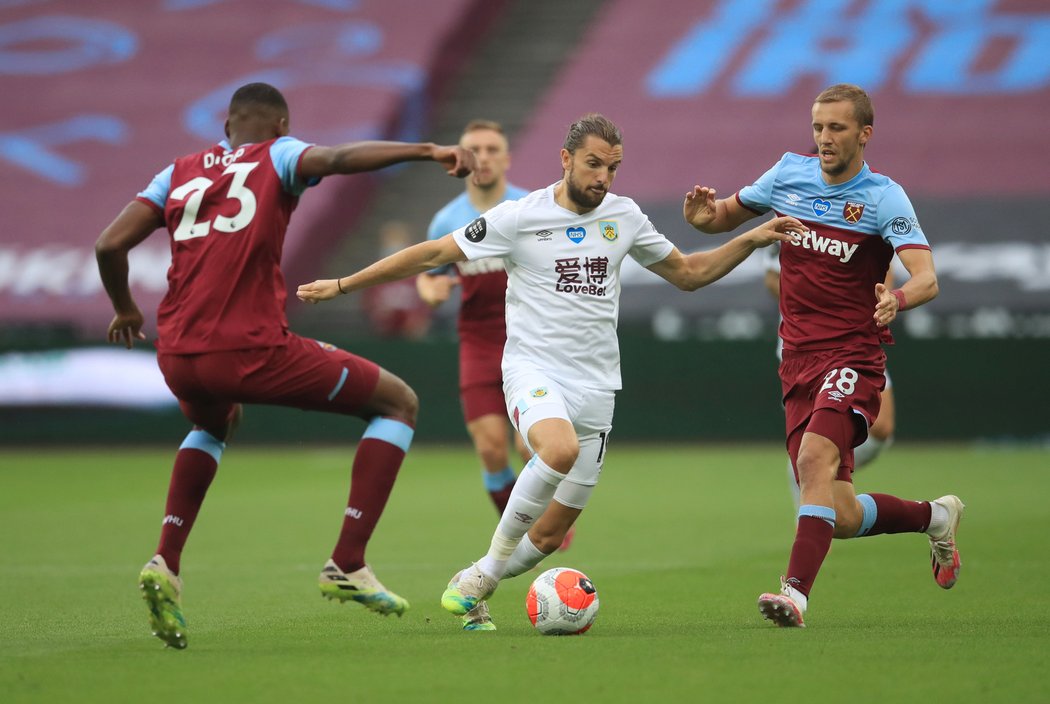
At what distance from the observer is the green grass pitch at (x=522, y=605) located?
17.2 feet

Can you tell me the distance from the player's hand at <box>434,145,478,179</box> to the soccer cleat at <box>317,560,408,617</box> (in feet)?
5.96

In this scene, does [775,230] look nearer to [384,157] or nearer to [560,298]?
[560,298]

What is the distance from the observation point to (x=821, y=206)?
702 centimetres

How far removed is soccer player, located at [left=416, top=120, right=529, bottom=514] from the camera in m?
9.79

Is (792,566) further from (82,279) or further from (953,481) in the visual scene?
(82,279)

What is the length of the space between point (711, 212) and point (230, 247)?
2332mm

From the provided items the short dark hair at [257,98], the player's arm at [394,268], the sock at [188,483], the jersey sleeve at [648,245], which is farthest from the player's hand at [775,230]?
the sock at [188,483]

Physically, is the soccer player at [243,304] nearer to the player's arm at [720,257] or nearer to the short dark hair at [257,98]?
the short dark hair at [257,98]

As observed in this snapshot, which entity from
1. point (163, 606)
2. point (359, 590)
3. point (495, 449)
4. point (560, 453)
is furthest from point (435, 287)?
point (163, 606)

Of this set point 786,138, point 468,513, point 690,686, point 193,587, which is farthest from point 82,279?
point 690,686

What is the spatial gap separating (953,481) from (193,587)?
8.41 m

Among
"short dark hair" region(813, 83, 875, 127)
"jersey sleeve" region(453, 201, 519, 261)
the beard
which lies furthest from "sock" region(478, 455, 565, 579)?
"short dark hair" region(813, 83, 875, 127)

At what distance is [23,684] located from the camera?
5.36 meters

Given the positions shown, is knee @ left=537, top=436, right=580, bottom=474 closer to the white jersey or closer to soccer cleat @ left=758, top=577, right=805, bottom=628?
the white jersey
